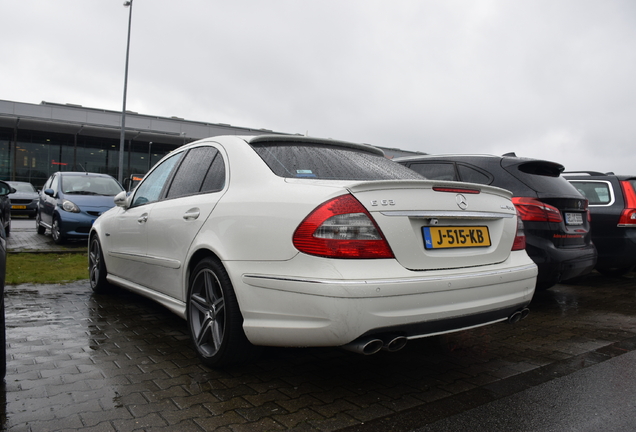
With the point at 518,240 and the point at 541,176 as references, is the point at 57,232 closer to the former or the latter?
the point at 541,176

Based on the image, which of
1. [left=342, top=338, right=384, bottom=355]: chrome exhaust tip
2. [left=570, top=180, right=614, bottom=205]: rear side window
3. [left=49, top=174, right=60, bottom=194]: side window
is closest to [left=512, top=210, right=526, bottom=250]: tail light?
[left=342, top=338, right=384, bottom=355]: chrome exhaust tip

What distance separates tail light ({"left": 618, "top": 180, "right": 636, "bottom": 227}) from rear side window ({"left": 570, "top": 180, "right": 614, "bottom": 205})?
18cm

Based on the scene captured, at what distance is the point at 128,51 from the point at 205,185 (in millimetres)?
25448

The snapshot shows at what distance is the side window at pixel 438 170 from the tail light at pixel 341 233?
3.12 metres

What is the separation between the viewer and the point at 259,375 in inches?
128

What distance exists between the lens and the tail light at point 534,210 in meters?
4.95

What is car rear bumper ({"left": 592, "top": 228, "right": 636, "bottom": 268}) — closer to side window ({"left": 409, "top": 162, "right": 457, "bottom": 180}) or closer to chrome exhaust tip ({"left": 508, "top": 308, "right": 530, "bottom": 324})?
side window ({"left": 409, "top": 162, "right": 457, "bottom": 180})

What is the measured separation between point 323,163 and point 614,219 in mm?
5362

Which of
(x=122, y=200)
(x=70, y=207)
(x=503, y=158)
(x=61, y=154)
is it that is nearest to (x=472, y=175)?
(x=503, y=158)

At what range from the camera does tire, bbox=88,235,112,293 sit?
556cm

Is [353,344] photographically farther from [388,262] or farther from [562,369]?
[562,369]

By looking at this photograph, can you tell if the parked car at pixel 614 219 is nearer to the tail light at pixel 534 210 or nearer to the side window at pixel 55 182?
the tail light at pixel 534 210

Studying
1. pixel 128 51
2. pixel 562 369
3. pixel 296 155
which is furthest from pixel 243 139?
pixel 128 51

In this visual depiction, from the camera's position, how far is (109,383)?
305 centimetres
